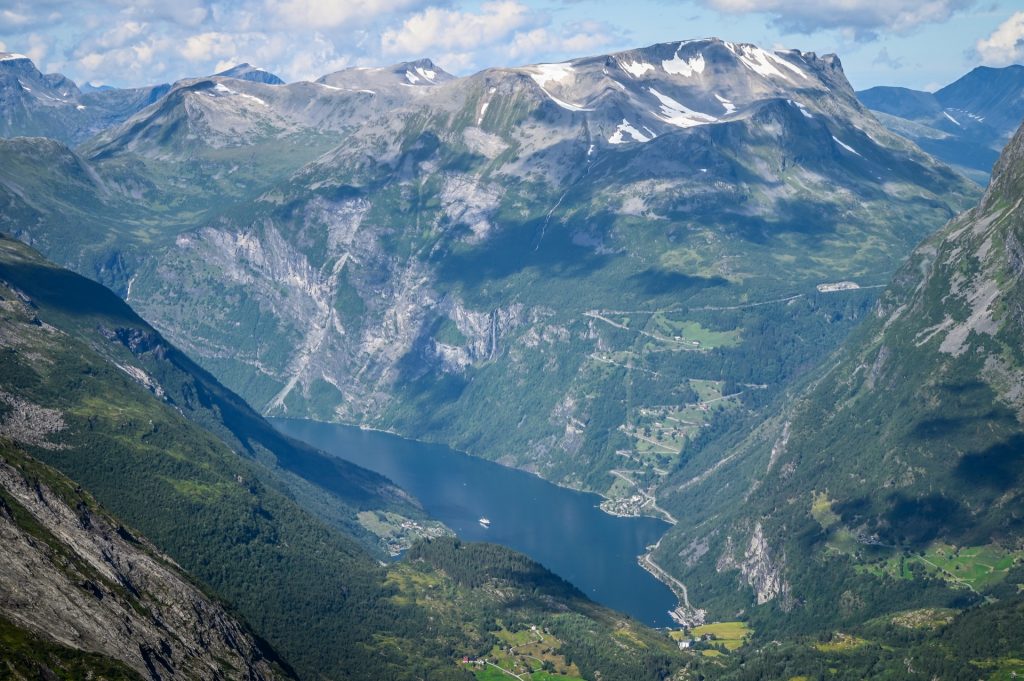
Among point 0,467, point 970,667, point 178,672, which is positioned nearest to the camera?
point 178,672

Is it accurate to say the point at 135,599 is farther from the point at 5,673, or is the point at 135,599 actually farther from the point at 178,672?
the point at 5,673

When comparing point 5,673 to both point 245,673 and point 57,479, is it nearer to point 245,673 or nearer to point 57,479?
point 245,673

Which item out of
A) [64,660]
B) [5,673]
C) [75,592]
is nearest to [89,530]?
[75,592]

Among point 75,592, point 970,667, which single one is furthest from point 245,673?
point 970,667

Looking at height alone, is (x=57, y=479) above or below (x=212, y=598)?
above

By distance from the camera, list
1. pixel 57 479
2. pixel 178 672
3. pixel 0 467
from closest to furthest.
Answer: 1. pixel 178 672
2. pixel 0 467
3. pixel 57 479

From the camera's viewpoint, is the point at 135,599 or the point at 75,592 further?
the point at 135,599
